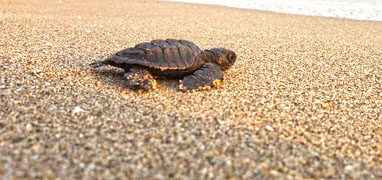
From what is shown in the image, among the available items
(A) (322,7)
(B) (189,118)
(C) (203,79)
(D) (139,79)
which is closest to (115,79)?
(D) (139,79)

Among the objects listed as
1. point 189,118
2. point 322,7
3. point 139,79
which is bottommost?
point 189,118

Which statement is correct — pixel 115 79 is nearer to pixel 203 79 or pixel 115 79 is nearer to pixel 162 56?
pixel 162 56

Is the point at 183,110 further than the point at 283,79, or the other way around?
the point at 283,79

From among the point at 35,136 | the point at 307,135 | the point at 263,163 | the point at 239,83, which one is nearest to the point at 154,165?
the point at 263,163

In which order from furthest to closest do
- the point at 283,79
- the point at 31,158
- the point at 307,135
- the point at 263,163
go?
the point at 283,79 < the point at 307,135 < the point at 263,163 < the point at 31,158

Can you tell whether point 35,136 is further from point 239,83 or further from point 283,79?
point 283,79

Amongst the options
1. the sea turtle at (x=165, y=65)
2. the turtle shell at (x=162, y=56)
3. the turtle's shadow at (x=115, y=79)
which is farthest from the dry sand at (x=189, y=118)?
the turtle shell at (x=162, y=56)
